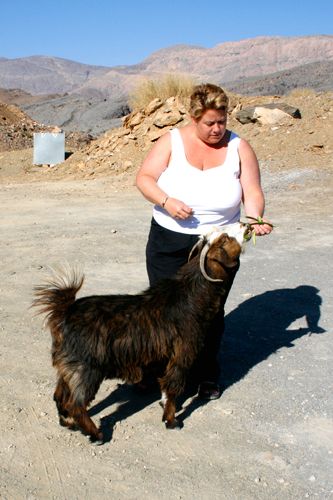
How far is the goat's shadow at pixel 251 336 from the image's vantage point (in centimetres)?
441

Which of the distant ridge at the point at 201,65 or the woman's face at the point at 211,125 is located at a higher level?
the distant ridge at the point at 201,65

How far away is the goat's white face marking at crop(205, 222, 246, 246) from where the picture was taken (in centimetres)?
371

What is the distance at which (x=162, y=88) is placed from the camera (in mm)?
21219

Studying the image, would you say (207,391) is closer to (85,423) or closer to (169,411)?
(169,411)

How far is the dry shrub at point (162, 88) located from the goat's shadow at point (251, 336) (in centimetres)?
1483

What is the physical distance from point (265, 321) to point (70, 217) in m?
6.15

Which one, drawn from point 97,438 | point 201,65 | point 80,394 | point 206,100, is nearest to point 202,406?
point 97,438

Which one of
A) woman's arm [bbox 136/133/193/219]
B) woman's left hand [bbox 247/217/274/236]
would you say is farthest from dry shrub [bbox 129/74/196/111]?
woman's left hand [bbox 247/217/274/236]

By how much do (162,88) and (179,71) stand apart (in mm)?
33056

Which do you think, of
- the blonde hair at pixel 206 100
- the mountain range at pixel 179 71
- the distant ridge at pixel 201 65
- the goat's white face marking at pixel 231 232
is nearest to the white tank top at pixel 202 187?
the blonde hair at pixel 206 100

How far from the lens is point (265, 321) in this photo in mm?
6055

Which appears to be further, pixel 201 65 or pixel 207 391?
pixel 201 65

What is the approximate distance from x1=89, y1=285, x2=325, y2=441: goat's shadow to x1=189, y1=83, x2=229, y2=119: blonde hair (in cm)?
202

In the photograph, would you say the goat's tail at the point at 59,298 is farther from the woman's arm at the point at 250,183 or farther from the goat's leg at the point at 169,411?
the woman's arm at the point at 250,183
